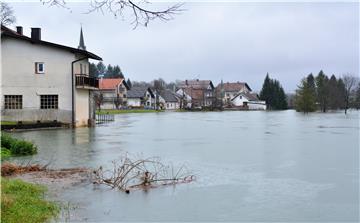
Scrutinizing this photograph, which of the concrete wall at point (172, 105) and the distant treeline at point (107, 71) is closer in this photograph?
the concrete wall at point (172, 105)

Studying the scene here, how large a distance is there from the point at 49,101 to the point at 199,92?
326 feet

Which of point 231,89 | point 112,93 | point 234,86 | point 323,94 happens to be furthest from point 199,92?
point 323,94

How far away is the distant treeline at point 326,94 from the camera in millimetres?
79562

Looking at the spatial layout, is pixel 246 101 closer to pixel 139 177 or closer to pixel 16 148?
pixel 16 148

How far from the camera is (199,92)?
128 metres

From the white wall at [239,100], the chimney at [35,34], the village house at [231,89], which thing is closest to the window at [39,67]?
the chimney at [35,34]

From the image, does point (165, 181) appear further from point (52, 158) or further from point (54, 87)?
point (54, 87)

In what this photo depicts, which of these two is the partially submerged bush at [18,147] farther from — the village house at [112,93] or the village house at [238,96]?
the village house at [238,96]

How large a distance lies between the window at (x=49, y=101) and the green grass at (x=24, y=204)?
69.7 ft

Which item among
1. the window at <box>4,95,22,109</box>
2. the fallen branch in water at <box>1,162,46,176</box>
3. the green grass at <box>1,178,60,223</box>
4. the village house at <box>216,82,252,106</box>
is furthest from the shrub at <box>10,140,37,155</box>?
the village house at <box>216,82,252,106</box>

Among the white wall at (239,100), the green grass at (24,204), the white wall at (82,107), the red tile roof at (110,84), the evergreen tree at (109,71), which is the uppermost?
the evergreen tree at (109,71)

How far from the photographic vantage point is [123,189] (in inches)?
367

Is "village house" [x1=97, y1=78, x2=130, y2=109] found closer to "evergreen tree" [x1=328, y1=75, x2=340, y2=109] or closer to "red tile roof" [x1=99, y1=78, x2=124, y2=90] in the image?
"red tile roof" [x1=99, y1=78, x2=124, y2=90]

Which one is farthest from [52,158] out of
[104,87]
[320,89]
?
[320,89]
